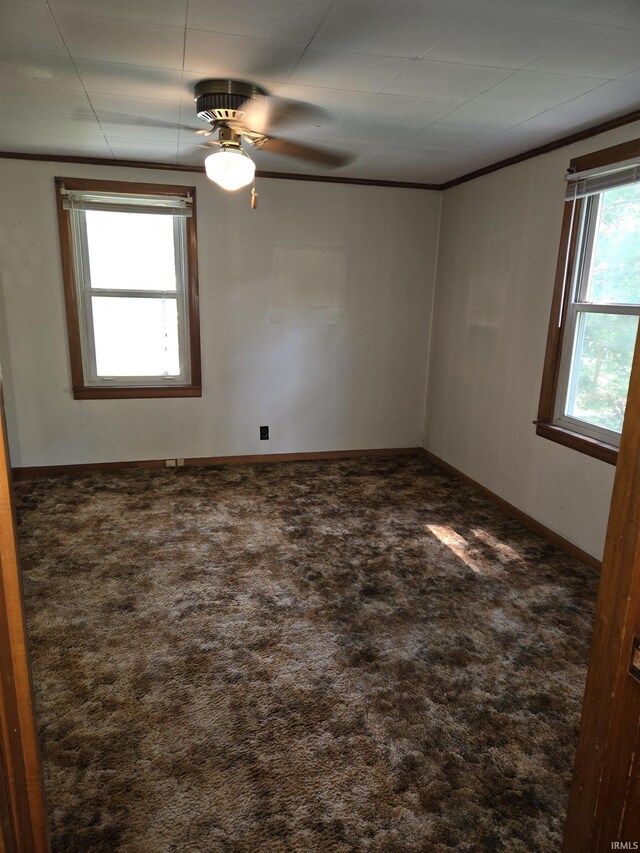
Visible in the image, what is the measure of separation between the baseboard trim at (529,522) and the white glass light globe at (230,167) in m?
2.72

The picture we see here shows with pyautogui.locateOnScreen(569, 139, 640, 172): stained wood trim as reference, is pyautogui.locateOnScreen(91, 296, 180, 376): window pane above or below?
below

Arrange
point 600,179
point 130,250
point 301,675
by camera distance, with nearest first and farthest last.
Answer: point 301,675
point 600,179
point 130,250

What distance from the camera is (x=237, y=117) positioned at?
2652 millimetres

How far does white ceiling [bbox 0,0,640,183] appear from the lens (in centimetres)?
177

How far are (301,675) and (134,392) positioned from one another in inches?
116

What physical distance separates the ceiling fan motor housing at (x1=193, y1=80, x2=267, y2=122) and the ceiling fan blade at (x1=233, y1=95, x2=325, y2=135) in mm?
61

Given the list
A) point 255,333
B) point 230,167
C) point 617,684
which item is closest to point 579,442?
point 230,167

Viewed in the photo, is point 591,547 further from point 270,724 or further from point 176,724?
point 176,724

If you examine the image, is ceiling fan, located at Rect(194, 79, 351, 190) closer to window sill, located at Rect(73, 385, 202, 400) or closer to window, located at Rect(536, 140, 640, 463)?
window, located at Rect(536, 140, 640, 463)

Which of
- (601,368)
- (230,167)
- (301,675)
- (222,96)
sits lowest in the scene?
(301,675)

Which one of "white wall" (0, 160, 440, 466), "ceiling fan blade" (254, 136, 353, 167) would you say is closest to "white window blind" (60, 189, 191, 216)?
"white wall" (0, 160, 440, 466)

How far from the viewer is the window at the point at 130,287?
13.4 feet

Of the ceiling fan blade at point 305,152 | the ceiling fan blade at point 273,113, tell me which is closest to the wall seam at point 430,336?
the ceiling fan blade at point 305,152

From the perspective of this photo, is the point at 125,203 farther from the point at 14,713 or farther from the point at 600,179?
the point at 14,713
